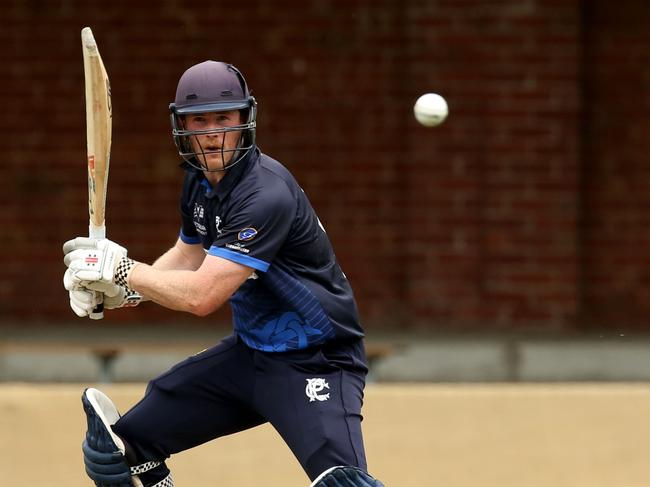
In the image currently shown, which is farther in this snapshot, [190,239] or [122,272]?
[190,239]

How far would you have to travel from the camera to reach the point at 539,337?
8859mm

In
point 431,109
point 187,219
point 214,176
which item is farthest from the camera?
point 431,109

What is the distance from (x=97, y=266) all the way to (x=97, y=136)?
48 cm

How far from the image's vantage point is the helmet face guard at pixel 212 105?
4.47m

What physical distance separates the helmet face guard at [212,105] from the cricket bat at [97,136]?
9.2 inches

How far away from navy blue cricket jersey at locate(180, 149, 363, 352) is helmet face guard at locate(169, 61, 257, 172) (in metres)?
0.07

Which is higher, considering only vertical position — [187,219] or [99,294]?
[187,219]

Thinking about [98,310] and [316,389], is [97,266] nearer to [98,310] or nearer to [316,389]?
[98,310]

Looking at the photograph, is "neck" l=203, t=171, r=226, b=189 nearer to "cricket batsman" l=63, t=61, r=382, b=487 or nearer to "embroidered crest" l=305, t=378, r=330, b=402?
"cricket batsman" l=63, t=61, r=382, b=487

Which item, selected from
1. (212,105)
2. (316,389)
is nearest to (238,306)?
(316,389)

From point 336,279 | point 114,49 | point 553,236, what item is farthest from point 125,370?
point 336,279

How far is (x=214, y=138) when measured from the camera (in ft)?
14.7

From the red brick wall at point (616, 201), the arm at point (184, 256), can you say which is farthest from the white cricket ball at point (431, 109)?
the red brick wall at point (616, 201)

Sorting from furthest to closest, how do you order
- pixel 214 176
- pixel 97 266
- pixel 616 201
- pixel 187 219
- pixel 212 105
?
pixel 616 201 < pixel 187 219 < pixel 214 176 < pixel 212 105 < pixel 97 266
